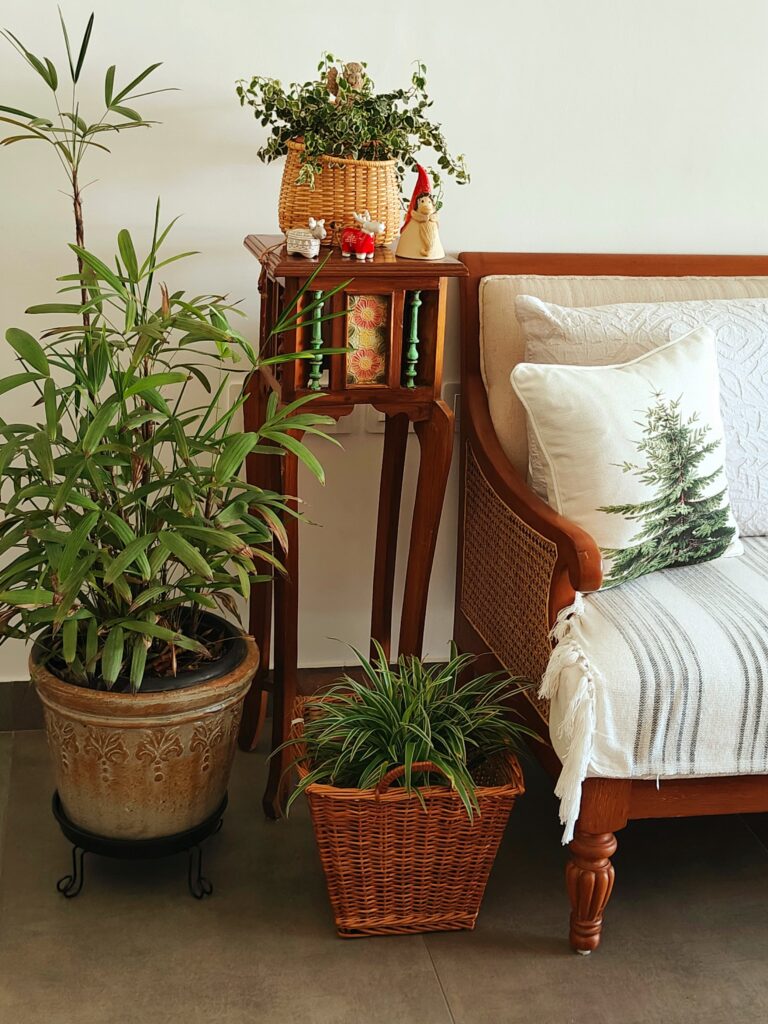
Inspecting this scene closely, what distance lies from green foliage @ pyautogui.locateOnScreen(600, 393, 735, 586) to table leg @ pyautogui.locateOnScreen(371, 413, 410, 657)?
0.53 metres

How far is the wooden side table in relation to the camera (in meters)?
1.93

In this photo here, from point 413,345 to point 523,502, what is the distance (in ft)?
1.12

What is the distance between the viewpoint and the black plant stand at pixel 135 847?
189 cm

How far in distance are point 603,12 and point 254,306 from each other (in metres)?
0.96

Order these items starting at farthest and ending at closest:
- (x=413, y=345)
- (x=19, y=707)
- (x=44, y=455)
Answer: (x=19, y=707)
(x=413, y=345)
(x=44, y=455)

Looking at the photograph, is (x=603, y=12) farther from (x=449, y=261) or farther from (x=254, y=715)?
(x=254, y=715)

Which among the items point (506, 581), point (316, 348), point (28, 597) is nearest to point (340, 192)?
point (316, 348)

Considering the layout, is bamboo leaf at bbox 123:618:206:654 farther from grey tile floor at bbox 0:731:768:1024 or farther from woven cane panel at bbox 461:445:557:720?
woven cane panel at bbox 461:445:557:720

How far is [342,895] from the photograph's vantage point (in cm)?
183

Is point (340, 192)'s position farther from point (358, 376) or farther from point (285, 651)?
point (285, 651)

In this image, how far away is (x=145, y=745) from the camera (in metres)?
1.81

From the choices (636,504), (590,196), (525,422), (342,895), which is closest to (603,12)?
(590,196)

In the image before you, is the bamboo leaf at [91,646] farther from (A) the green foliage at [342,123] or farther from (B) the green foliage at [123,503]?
(A) the green foliage at [342,123]

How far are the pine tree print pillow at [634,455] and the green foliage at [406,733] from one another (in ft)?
1.06
